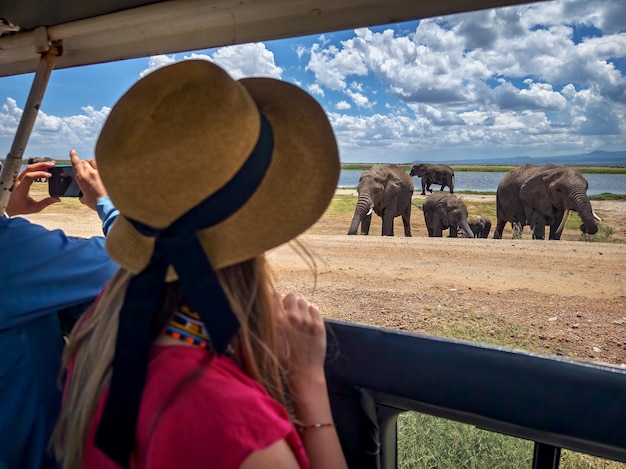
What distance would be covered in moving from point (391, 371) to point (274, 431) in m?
0.54

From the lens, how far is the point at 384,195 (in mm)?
18438

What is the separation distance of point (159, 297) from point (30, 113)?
143cm

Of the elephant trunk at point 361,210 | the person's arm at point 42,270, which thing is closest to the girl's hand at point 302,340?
the person's arm at point 42,270

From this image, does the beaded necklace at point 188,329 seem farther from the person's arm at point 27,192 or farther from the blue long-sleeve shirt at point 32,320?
the person's arm at point 27,192

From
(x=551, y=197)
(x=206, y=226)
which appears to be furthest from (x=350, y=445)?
(x=551, y=197)

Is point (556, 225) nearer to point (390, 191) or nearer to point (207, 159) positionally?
point (390, 191)

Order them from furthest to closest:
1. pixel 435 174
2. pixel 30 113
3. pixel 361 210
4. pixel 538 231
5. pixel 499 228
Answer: pixel 435 174
pixel 499 228
pixel 361 210
pixel 538 231
pixel 30 113

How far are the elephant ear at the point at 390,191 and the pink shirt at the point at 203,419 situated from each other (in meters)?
17.9

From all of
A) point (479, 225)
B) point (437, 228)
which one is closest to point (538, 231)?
point (479, 225)

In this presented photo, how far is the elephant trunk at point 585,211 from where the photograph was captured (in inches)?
576

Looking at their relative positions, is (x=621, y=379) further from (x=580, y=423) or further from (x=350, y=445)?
(x=350, y=445)

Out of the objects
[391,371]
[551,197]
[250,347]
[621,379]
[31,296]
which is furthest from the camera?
[551,197]

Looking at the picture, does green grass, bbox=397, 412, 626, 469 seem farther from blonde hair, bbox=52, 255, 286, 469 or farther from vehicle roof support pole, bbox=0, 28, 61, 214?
vehicle roof support pole, bbox=0, 28, 61, 214

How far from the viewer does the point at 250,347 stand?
860 millimetres
